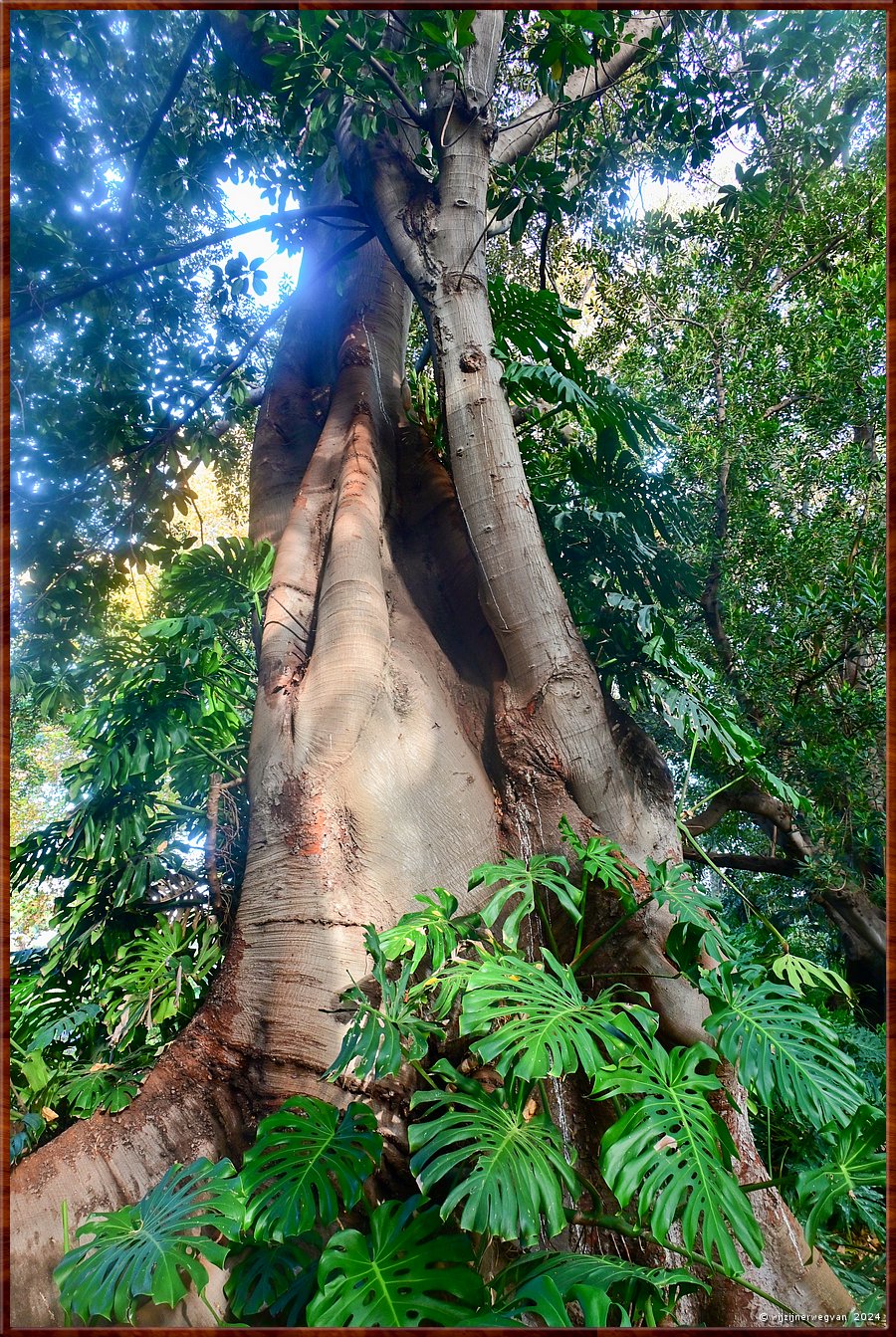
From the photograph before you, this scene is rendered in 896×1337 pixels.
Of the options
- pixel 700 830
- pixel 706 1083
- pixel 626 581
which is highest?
pixel 626 581

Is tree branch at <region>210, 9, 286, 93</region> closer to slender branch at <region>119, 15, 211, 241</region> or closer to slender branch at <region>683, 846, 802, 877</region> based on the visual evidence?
slender branch at <region>119, 15, 211, 241</region>

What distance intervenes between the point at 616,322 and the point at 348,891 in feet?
9.05

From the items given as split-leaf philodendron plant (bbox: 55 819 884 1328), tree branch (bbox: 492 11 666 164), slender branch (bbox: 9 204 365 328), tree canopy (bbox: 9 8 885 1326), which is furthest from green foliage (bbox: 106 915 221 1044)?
tree branch (bbox: 492 11 666 164)

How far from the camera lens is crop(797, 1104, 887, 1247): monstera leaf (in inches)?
41.2

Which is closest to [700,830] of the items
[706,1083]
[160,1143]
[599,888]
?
[599,888]

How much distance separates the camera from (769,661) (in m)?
2.86

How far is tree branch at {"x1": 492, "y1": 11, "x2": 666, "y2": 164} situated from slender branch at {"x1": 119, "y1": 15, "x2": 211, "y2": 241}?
99cm

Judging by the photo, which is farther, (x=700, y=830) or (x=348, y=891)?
(x=700, y=830)

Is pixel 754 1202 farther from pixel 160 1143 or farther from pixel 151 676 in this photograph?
pixel 151 676

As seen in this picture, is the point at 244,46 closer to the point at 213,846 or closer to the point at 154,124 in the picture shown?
the point at 154,124

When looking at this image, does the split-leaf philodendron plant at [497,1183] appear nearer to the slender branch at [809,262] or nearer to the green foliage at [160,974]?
the green foliage at [160,974]

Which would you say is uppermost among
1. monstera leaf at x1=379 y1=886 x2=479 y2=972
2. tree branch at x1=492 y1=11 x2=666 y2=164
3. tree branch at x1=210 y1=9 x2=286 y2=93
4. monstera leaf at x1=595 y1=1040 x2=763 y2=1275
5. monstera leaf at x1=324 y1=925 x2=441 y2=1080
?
tree branch at x1=492 y1=11 x2=666 y2=164

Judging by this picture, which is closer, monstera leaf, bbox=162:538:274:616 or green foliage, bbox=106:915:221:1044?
green foliage, bbox=106:915:221:1044

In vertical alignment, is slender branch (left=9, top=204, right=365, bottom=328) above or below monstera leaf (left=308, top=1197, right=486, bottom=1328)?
above
